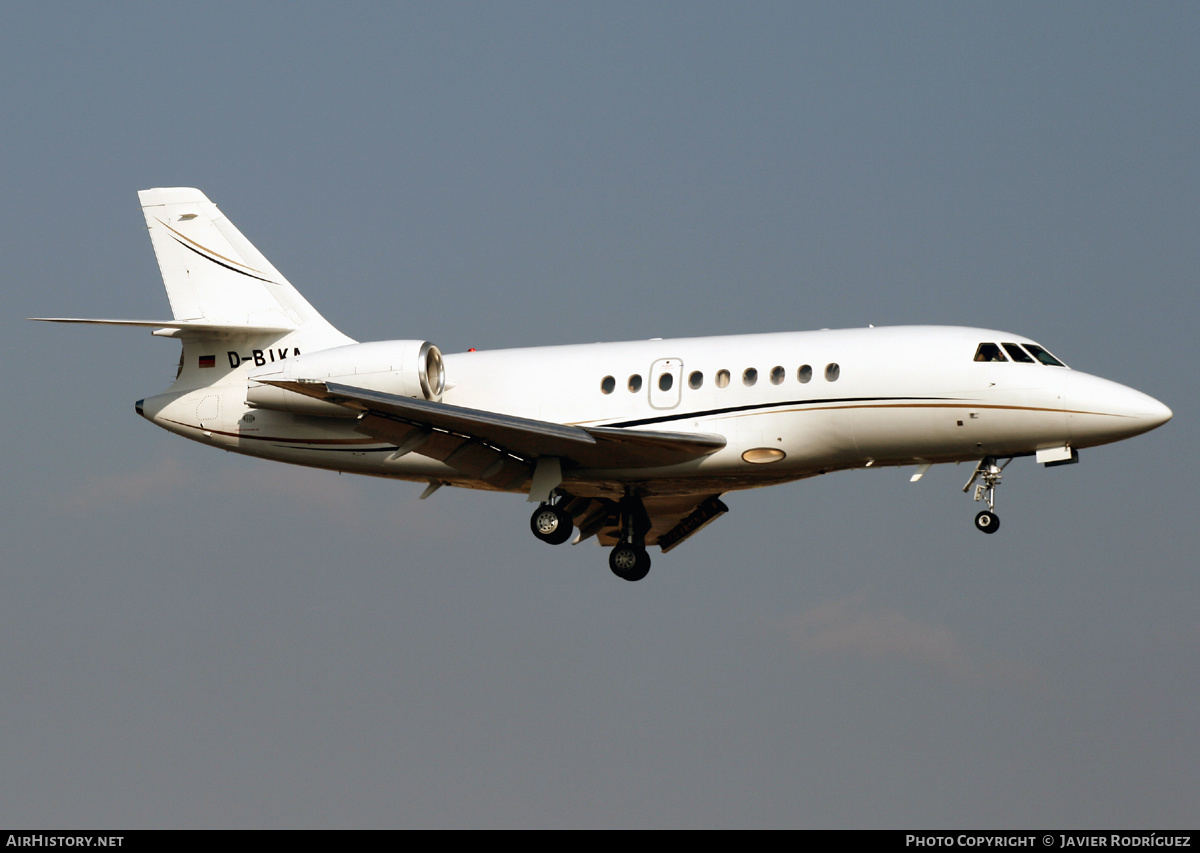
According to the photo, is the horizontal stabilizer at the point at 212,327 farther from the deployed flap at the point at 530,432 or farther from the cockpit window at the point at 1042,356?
the cockpit window at the point at 1042,356

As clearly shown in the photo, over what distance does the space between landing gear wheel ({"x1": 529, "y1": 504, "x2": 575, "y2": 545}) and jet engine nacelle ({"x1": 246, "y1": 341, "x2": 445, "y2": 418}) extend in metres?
2.57

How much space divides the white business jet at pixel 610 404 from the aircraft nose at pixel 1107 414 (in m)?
0.02

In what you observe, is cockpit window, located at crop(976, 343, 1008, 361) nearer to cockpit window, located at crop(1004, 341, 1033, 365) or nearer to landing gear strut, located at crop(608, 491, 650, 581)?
cockpit window, located at crop(1004, 341, 1033, 365)

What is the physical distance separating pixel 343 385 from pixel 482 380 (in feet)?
8.99

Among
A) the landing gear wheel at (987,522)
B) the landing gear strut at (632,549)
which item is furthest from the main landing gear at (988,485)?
the landing gear strut at (632,549)

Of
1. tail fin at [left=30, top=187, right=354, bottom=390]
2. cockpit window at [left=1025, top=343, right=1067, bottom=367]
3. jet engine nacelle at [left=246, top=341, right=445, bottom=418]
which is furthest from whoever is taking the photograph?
tail fin at [left=30, top=187, right=354, bottom=390]

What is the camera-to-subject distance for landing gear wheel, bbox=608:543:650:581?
3005 cm

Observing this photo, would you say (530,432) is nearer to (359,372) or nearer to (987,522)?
(359,372)

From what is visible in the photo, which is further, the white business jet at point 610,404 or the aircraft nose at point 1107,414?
the white business jet at point 610,404

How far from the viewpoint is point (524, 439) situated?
26281 millimetres

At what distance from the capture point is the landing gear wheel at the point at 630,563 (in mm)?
30047

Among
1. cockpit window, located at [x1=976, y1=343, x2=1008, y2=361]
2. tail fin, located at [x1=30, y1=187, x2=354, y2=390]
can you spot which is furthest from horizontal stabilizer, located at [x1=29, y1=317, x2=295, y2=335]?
cockpit window, located at [x1=976, y1=343, x2=1008, y2=361]

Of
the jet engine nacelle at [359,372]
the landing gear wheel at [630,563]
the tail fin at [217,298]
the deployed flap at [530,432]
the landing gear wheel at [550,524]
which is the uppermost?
the tail fin at [217,298]

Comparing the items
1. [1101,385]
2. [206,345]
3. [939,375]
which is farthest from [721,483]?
[206,345]
